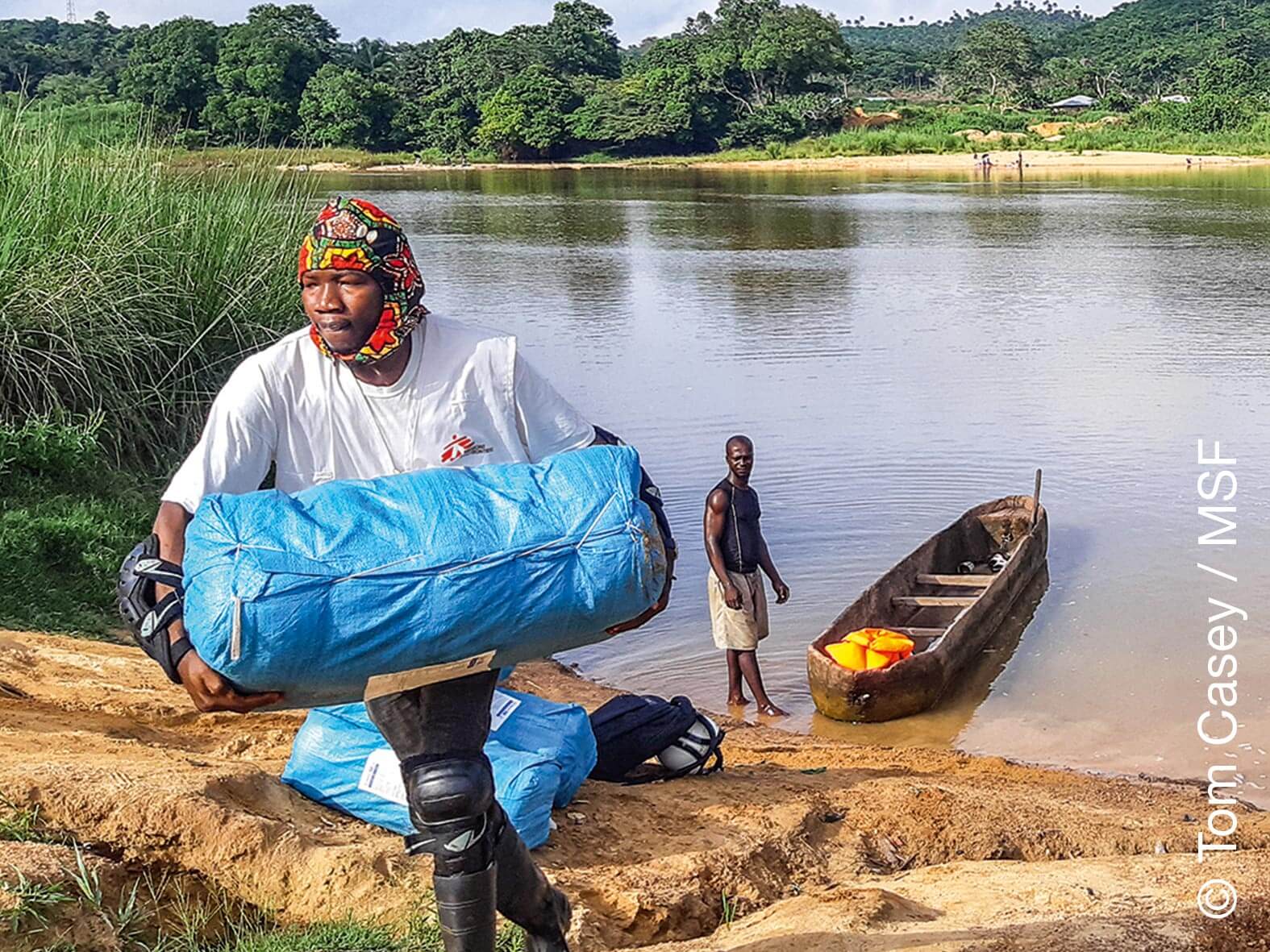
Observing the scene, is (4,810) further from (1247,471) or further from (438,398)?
(1247,471)

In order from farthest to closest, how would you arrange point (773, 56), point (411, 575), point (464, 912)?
point (773, 56) < point (464, 912) < point (411, 575)

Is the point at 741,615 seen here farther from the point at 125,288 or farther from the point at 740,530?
the point at 125,288

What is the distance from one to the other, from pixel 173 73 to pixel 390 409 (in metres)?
19.4

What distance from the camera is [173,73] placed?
68.4 feet

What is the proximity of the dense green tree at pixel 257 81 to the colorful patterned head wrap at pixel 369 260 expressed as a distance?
9.87m

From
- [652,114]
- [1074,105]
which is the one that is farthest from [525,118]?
[1074,105]

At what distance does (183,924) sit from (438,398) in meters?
1.57

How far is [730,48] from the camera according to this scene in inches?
3457

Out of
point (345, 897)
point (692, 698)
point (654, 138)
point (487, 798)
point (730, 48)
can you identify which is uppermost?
point (730, 48)

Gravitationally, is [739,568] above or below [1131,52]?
below

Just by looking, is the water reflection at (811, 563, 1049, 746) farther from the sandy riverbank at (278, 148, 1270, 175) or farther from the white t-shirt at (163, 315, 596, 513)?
the sandy riverbank at (278, 148, 1270, 175)

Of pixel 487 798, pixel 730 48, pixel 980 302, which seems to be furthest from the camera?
pixel 730 48

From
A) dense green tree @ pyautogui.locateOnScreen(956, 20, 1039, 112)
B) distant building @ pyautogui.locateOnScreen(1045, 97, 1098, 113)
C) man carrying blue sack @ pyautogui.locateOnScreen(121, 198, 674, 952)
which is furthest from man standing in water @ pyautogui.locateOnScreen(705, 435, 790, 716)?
dense green tree @ pyautogui.locateOnScreen(956, 20, 1039, 112)

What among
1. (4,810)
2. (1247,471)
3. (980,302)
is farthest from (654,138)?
(4,810)
